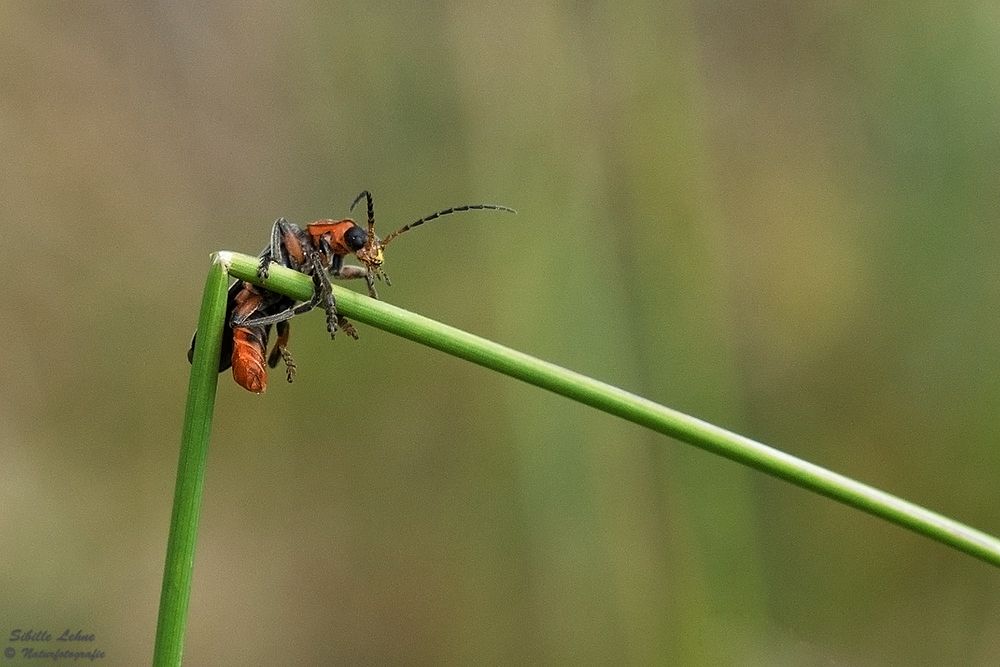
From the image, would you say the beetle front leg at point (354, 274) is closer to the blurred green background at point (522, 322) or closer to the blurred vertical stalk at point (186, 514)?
the blurred vertical stalk at point (186, 514)

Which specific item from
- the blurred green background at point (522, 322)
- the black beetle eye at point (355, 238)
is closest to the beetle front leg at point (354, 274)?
the black beetle eye at point (355, 238)

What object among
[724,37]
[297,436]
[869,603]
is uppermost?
[724,37]

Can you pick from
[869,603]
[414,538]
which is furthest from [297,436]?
[869,603]

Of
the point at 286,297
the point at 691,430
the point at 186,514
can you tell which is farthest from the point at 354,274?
the point at 691,430

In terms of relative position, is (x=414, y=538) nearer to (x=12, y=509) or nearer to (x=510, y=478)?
(x=510, y=478)

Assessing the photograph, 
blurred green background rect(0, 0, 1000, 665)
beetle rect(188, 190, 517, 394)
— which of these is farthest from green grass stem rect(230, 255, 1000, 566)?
blurred green background rect(0, 0, 1000, 665)
